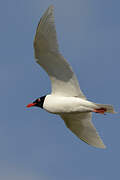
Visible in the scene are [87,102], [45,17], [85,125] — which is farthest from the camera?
[85,125]

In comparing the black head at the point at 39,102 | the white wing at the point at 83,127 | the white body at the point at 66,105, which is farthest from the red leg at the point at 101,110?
the black head at the point at 39,102

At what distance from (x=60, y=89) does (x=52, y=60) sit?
4.01 feet

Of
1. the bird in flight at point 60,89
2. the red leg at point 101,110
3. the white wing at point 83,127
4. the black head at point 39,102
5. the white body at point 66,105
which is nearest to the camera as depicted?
the bird in flight at point 60,89

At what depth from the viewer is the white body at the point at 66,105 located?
17.1 m

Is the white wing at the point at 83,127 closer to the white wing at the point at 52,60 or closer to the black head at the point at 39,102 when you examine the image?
the black head at the point at 39,102

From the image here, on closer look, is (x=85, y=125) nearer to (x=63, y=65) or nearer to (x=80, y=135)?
(x=80, y=135)

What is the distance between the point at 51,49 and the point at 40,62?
644 millimetres

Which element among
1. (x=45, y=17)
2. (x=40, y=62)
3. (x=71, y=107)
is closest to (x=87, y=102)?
(x=71, y=107)

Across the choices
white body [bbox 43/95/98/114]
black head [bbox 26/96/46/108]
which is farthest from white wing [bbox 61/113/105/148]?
white body [bbox 43/95/98/114]

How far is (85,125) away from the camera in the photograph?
60.4ft

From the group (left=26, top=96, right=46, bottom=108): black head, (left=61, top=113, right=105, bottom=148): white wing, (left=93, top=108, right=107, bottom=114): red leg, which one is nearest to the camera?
(left=93, top=108, right=107, bottom=114): red leg

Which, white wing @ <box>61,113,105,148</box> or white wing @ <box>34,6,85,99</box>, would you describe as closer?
white wing @ <box>34,6,85,99</box>

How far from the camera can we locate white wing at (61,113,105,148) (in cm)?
1828

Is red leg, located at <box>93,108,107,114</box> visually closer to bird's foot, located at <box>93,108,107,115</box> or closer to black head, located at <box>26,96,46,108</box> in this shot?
bird's foot, located at <box>93,108,107,115</box>
